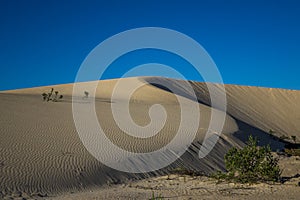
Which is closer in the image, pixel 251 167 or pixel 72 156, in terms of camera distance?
pixel 251 167

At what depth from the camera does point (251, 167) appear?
1127 cm

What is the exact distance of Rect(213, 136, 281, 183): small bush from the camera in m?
10.7

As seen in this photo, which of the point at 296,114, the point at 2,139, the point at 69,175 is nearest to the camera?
the point at 69,175

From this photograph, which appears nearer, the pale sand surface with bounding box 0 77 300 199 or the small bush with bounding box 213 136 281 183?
the pale sand surface with bounding box 0 77 300 199

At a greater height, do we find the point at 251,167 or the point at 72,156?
the point at 72,156

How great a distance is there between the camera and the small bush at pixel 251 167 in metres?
10.7

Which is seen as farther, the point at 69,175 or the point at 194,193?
the point at 69,175

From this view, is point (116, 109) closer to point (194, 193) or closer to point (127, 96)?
point (127, 96)

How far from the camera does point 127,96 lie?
126 feet

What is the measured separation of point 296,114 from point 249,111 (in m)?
6.33

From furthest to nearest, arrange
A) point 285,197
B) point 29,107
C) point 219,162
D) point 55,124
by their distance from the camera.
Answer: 1. point 29,107
2. point 55,124
3. point 219,162
4. point 285,197

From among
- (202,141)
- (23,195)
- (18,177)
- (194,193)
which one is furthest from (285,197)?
(202,141)

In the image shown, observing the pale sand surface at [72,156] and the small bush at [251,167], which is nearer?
the pale sand surface at [72,156]

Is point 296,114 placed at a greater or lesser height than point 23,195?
greater
